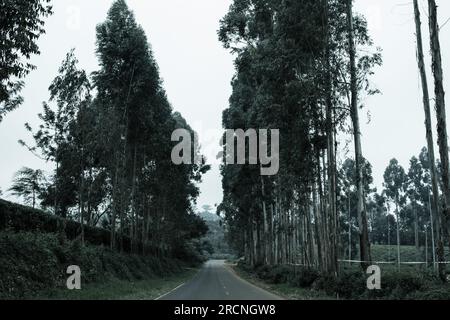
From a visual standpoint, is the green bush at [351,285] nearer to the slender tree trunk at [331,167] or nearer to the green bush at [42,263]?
the slender tree trunk at [331,167]

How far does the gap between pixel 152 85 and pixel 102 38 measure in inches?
188

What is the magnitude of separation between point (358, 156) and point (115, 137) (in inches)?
644

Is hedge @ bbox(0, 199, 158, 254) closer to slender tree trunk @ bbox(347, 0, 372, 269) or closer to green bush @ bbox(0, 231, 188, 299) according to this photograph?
green bush @ bbox(0, 231, 188, 299)

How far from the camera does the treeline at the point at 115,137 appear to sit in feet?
88.1

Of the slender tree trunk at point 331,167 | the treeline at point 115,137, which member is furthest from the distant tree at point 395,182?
the slender tree trunk at point 331,167

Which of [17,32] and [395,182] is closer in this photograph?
[17,32]

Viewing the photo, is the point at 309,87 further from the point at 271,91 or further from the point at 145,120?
the point at 145,120

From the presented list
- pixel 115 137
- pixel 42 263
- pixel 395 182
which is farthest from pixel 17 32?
pixel 395 182

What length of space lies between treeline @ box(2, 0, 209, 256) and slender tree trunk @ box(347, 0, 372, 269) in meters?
13.7

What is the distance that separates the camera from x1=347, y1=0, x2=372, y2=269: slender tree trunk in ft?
72.7

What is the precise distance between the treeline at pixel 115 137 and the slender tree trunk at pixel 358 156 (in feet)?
44.9

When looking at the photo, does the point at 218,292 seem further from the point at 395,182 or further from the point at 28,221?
the point at 395,182

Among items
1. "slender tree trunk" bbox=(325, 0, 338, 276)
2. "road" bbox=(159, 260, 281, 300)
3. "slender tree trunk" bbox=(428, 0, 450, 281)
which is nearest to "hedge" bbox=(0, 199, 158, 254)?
"road" bbox=(159, 260, 281, 300)

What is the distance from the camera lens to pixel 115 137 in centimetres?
3266
